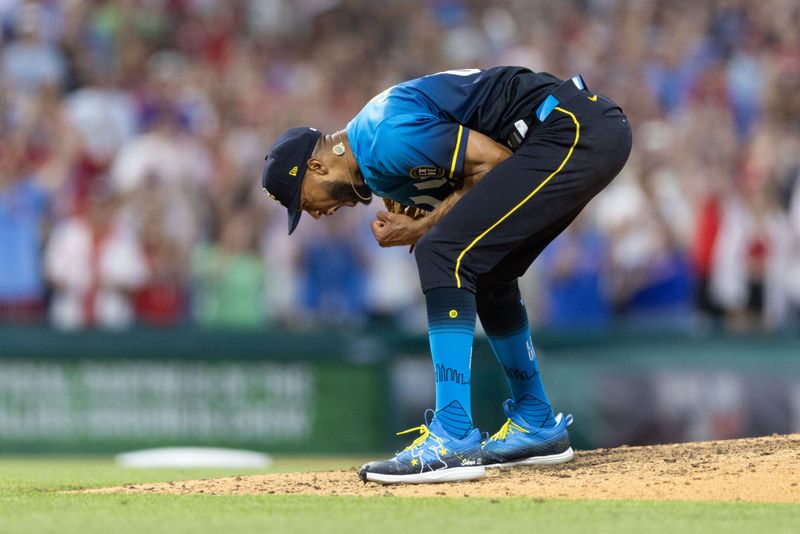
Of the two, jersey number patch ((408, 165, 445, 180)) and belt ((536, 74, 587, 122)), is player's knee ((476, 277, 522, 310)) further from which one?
belt ((536, 74, 587, 122))

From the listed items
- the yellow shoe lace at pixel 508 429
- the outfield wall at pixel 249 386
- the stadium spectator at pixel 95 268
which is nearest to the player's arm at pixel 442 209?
the yellow shoe lace at pixel 508 429

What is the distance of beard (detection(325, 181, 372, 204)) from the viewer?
638cm

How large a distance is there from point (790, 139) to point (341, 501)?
8539 millimetres

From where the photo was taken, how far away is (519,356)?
6891 mm

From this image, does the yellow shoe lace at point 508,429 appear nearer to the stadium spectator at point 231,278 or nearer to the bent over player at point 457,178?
the bent over player at point 457,178

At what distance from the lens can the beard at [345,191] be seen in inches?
251

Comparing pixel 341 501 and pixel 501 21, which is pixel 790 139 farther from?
pixel 341 501

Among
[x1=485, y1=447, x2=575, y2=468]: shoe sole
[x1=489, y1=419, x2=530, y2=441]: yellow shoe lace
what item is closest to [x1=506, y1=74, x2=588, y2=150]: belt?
[x1=489, y1=419, x2=530, y2=441]: yellow shoe lace

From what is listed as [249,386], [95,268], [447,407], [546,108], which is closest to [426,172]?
[546,108]

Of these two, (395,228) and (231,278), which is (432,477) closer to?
(395,228)

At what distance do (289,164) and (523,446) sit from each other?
1942mm

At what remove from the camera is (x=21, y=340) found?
11812 millimetres

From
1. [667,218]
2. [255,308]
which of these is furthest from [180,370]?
[667,218]

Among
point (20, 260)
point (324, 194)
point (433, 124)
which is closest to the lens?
point (433, 124)
